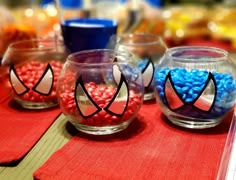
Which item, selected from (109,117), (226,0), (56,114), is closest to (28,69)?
(56,114)

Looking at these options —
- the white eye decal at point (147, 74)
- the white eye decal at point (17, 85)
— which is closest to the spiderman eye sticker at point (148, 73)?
the white eye decal at point (147, 74)

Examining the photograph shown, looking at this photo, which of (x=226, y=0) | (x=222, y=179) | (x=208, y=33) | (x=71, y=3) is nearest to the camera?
(x=222, y=179)

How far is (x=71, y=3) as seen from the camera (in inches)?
65.2

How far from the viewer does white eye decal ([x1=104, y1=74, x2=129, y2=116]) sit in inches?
21.3

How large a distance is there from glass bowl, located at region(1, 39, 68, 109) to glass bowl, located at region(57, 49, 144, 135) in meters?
0.08

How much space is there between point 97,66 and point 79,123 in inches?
3.6

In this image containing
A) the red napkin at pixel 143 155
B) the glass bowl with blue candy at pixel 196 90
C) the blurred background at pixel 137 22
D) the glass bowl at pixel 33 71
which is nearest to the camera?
the red napkin at pixel 143 155

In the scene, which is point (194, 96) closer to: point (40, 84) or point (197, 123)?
point (197, 123)

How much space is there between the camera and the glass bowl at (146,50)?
0.69m

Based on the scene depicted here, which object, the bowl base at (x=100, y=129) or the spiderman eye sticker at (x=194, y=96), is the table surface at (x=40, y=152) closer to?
the bowl base at (x=100, y=129)

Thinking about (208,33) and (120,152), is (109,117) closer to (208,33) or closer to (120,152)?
(120,152)

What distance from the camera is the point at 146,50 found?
0.73m

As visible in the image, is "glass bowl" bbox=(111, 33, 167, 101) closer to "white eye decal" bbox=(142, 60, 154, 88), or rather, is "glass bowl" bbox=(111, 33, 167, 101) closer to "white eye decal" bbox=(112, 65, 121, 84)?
"white eye decal" bbox=(142, 60, 154, 88)

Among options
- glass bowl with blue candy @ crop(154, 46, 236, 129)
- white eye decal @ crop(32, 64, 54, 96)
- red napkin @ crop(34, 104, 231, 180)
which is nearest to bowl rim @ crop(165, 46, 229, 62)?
glass bowl with blue candy @ crop(154, 46, 236, 129)
